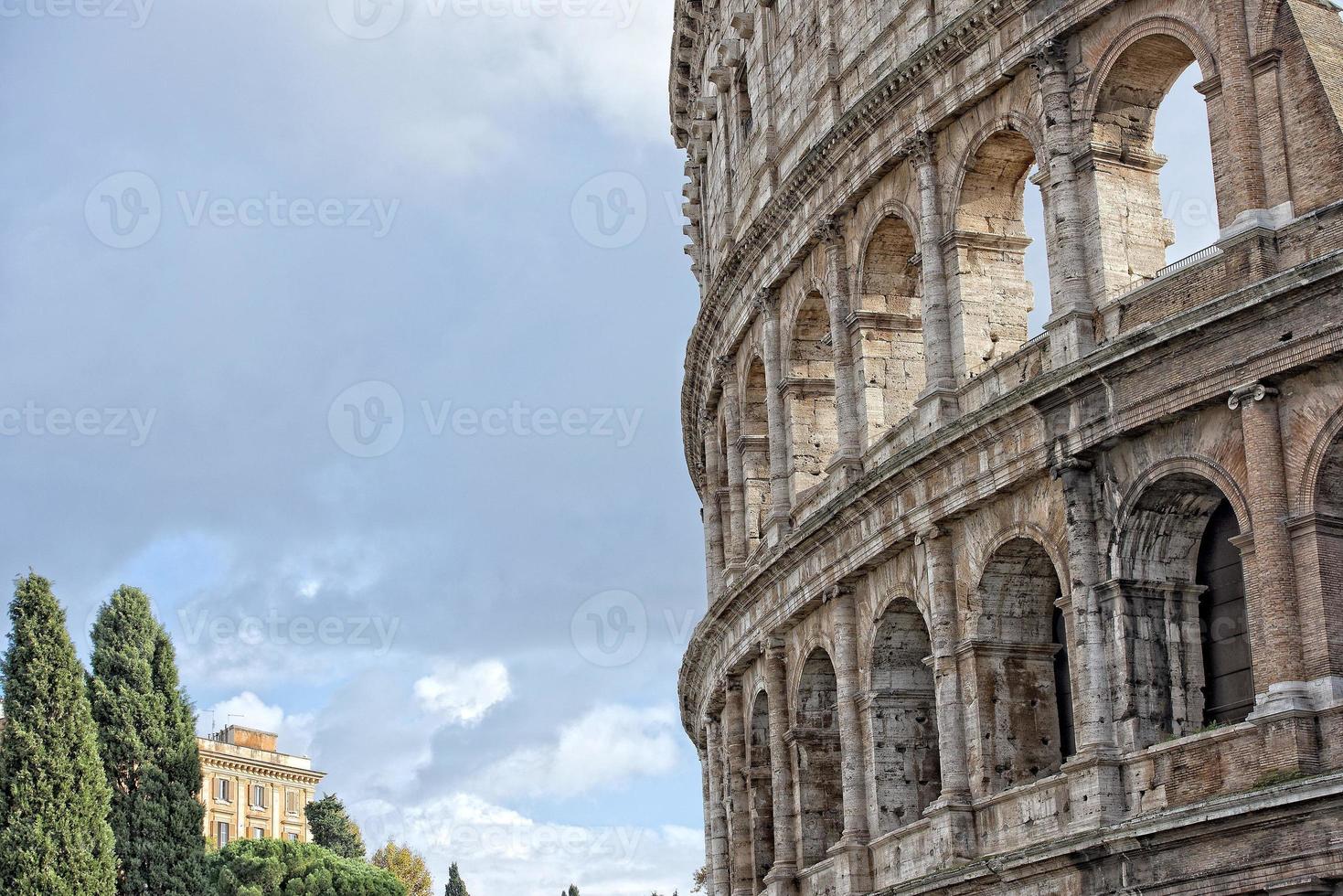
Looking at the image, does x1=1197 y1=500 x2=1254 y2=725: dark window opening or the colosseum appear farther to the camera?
x1=1197 y1=500 x2=1254 y2=725: dark window opening

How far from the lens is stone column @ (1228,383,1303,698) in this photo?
18891mm

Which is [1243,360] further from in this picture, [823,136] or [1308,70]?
[823,136]

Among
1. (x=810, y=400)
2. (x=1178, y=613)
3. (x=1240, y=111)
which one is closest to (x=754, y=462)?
(x=810, y=400)

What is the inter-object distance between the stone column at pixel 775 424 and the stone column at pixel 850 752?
2.76m

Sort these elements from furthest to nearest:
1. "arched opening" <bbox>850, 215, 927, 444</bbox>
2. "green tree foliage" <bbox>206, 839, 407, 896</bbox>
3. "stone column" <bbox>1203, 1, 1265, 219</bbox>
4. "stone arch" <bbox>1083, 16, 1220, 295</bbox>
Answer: "green tree foliage" <bbox>206, 839, 407, 896</bbox> < "arched opening" <bbox>850, 215, 927, 444</bbox> < "stone arch" <bbox>1083, 16, 1220, 295</bbox> < "stone column" <bbox>1203, 1, 1265, 219</bbox>

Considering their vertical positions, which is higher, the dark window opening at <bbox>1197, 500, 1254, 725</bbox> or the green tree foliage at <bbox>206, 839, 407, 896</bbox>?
the green tree foliage at <bbox>206, 839, 407, 896</bbox>

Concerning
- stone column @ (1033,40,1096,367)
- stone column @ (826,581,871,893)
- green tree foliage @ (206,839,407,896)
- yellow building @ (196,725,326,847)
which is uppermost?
yellow building @ (196,725,326,847)

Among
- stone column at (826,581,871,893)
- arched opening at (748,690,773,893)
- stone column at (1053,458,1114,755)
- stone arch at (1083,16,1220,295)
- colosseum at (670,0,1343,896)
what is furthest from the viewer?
arched opening at (748,690,773,893)

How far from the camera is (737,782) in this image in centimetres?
3148

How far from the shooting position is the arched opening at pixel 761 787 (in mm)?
30719

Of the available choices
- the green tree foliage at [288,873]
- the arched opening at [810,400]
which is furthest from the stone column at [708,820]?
the green tree foliage at [288,873]

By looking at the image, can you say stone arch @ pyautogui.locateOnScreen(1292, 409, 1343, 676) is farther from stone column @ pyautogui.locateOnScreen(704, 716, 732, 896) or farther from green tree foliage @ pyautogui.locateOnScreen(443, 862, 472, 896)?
green tree foliage @ pyautogui.locateOnScreen(443, 862, 472, 896)

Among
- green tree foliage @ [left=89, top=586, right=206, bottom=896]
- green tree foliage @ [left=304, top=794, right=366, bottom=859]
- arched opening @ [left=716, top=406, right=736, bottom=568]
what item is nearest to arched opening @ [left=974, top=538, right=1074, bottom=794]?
arched opening @ [left=716, top=406, right=736, bottom=568]

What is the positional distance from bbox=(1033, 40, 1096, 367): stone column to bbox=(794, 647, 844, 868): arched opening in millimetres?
7164
